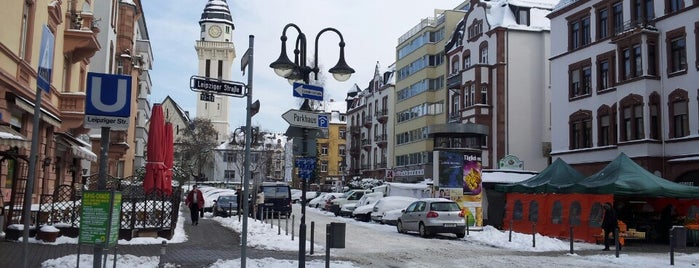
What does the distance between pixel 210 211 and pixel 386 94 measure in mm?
34348

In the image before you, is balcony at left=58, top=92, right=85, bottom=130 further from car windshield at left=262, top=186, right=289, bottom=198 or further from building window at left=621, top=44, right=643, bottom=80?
building window at left=621, top=44, right=643, bottom=80

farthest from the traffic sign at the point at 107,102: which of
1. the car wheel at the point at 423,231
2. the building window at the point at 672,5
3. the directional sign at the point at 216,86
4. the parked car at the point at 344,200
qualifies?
the parked car at the point at 344,200

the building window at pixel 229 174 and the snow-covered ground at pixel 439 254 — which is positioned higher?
the building window at pixel 229 174

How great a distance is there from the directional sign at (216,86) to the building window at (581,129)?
3200cm

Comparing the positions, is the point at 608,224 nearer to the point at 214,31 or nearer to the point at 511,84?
the point at 511,84

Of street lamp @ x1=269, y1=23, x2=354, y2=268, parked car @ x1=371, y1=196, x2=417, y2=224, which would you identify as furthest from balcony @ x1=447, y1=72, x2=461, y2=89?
street lamp @ x1=269, y1=23, x2=354, y2=268

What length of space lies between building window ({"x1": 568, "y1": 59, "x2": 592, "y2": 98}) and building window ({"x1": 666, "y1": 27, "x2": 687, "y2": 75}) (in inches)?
252

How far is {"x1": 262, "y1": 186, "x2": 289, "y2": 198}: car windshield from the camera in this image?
3869cm

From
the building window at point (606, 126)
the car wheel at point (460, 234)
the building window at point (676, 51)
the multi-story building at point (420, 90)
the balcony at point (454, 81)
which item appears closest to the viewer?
the car wheel at point (460, 234)

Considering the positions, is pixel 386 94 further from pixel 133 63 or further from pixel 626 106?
pixel 626 106

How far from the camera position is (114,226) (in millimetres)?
9031

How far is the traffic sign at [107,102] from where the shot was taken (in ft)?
25.0

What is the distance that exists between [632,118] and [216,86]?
2886 cm

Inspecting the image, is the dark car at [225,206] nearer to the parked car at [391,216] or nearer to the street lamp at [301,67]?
the parked car at [391,216]
